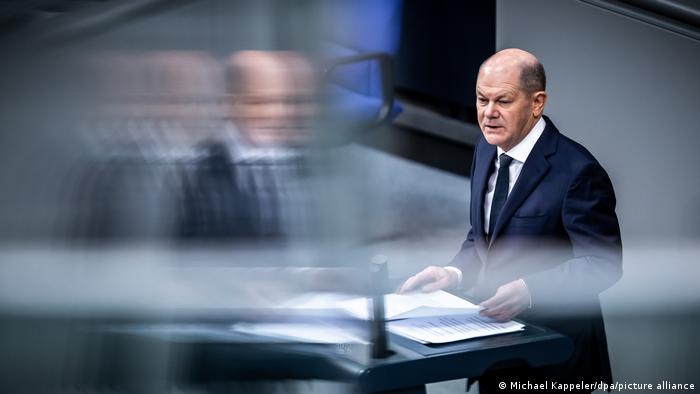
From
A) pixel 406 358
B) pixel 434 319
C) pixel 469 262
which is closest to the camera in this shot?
pixel 406 358

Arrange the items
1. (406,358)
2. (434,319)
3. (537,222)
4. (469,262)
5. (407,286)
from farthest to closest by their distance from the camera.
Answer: (469,262)
(537,222)
(407,286)
(434,319)
(406,358)

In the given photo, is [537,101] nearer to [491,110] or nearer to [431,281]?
[491,110]

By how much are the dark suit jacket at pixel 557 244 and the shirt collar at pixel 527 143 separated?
12 mm

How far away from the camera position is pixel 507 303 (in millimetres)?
1128

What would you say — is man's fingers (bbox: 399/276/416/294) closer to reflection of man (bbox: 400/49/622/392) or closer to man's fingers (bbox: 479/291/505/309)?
reflection of man (bbox: 400/49/622/392)

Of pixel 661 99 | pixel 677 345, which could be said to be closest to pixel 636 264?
pixel 677 345

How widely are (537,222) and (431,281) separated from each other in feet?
0.82

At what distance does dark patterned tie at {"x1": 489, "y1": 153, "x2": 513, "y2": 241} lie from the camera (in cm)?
138

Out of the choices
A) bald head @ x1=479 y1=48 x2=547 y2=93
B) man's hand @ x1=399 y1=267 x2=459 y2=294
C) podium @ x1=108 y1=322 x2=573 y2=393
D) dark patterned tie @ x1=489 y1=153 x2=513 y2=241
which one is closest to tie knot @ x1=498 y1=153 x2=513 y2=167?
dark patterned tie @ x1=489 y1=153 x2=513 y2=241

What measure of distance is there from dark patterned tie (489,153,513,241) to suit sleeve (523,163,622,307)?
0.44 ft

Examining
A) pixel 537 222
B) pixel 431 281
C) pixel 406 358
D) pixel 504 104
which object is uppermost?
pixel 504 104

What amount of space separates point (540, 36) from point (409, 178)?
21.9 inches

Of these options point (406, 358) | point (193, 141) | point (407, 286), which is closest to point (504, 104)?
point (407, 286)

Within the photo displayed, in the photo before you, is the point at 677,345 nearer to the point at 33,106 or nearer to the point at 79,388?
the point at 79,388
